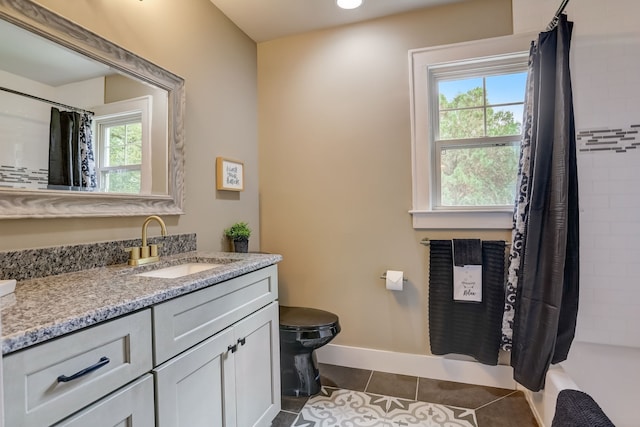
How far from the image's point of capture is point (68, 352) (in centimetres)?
79

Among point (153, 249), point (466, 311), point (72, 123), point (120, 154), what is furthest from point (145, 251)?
point (466, 311)

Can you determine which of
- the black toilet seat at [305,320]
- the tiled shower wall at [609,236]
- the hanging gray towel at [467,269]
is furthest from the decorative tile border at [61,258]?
the tiled shower wall at [609,236]

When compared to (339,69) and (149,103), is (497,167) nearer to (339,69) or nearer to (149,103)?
(339,69)

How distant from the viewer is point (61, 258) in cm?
131

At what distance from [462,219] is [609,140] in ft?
2.92

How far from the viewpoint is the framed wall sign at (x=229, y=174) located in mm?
2188

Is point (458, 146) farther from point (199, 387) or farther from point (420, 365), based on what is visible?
point (199, 387)

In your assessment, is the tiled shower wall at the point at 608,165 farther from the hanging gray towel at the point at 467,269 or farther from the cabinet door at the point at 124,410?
the cabinet door at the point at 124,410

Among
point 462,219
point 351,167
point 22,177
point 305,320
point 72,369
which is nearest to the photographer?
point 72,369

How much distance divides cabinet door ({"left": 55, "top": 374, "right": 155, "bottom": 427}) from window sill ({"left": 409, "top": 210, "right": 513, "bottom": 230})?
1.79 meters

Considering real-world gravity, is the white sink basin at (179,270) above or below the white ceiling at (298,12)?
below

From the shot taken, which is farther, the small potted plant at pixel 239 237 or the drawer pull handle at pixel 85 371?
the small potted plant at pixel 239 237

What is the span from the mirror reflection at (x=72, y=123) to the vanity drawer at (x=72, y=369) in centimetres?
72

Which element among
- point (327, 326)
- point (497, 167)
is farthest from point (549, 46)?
point (327, 326)
